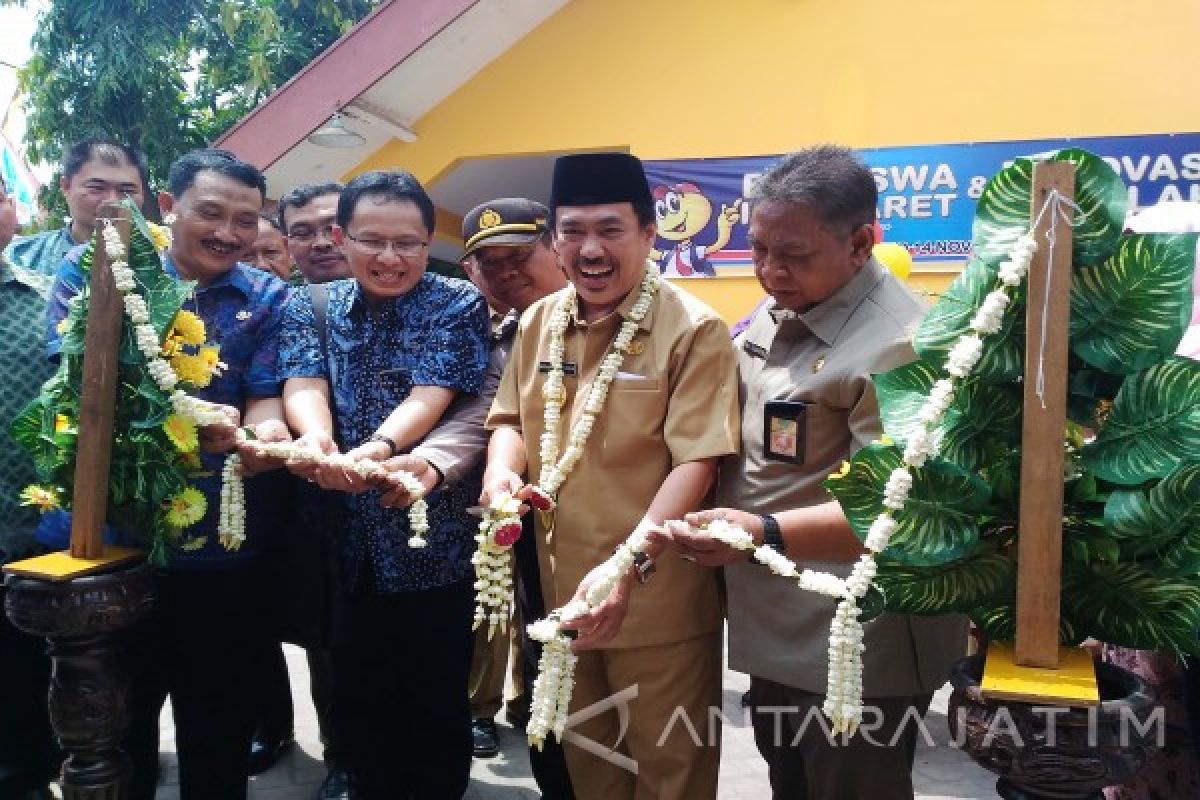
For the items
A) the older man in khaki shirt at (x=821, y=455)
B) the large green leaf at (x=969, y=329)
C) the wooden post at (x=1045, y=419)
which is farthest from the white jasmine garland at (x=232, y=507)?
the wooden post at (x=1045, y=419)

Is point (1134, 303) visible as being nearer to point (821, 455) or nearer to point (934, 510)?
point (934, 510)

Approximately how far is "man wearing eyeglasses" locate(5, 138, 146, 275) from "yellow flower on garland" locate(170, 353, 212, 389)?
1657mm

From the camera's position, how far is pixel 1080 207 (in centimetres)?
153

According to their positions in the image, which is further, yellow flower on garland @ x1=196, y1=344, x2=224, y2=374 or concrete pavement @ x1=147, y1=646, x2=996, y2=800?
concrete pavement @ x1=147, y1=646, x2=996, y2=800

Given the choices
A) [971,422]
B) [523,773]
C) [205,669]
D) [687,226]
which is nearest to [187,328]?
[205,669]

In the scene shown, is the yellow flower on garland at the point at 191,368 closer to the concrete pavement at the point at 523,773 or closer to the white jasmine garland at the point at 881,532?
the white jasmine garland at the point at 881,532

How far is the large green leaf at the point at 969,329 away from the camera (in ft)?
5.25

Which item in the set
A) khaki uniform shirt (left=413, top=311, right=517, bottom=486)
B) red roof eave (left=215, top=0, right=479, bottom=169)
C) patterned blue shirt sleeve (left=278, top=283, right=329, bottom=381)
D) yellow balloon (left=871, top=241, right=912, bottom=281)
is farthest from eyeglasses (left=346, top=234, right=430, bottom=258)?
red roof eave (left=215, top=0, right=479, bottom=169)

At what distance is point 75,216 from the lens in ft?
12.4

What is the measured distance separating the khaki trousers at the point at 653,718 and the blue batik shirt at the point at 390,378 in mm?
563

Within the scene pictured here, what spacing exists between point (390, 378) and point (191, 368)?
0.56 metres

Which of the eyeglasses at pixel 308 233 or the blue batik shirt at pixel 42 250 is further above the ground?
the eyeglasses at pixel 308 233

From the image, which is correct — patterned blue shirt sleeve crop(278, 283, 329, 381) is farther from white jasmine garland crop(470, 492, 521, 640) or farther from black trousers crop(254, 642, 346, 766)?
black trousers crop(254, 642, 346, 766)

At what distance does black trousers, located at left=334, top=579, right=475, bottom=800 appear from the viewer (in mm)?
2799
